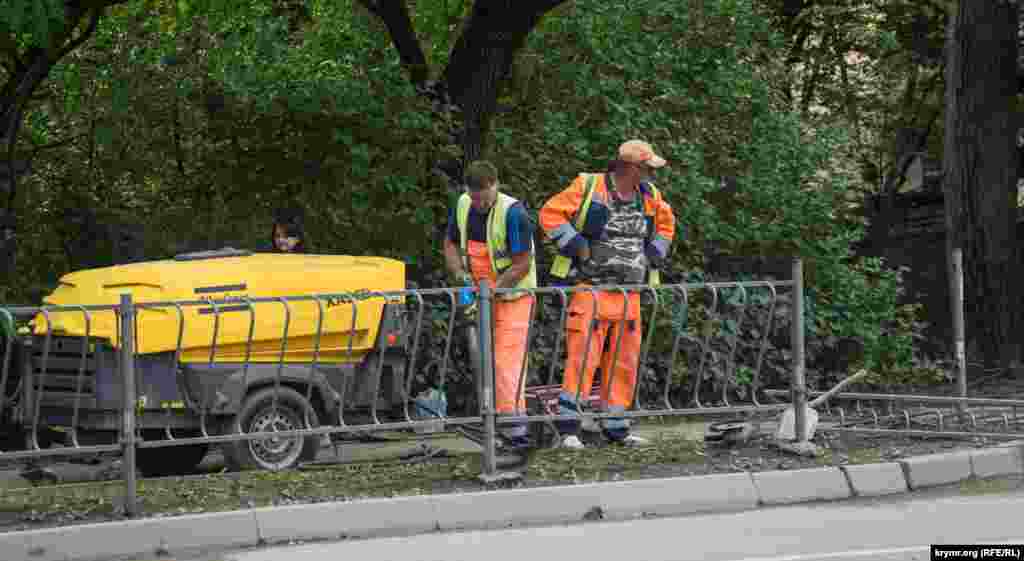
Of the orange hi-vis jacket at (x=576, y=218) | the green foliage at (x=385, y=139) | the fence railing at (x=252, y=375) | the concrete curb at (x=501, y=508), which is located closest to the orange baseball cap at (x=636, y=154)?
the orange hi-vis jacket at (x=576, y=218)

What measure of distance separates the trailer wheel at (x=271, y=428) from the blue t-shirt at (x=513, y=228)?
1.57 m

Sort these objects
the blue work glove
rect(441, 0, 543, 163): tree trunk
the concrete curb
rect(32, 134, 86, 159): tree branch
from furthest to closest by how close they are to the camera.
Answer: rect(441, 0, 543, 163): tree trunk
rect(32, 134, 86, 159): tree branch
the blue work glove
the concrete curb

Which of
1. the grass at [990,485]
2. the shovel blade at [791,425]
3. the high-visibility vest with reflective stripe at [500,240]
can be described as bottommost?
the grass at [990,485]

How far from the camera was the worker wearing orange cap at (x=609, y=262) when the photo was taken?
34.1 feet

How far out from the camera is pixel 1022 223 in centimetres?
2088

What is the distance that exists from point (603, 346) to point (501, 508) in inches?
83.0

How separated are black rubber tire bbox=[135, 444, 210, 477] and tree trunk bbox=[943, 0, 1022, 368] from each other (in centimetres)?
973

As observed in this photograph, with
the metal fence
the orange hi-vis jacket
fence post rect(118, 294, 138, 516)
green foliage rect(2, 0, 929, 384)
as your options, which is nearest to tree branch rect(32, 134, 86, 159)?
green foliage rect(2, 0, 929, 384)

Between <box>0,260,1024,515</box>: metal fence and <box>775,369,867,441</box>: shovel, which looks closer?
<box>0,260,1024,515</box>: metal fence

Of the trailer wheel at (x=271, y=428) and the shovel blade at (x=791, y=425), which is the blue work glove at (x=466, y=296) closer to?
the trailer wheel at (x=271, y=428)

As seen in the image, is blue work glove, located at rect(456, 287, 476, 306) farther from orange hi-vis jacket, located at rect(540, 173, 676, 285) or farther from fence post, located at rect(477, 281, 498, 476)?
orange hi-vis jacket, located at rect(540, 173, 676, 285)

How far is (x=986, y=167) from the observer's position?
17422mm

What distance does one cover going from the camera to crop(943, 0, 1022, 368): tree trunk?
1733 centimetres

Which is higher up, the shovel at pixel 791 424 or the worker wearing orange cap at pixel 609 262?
the worker wearing orange cap at pixel 609 262
